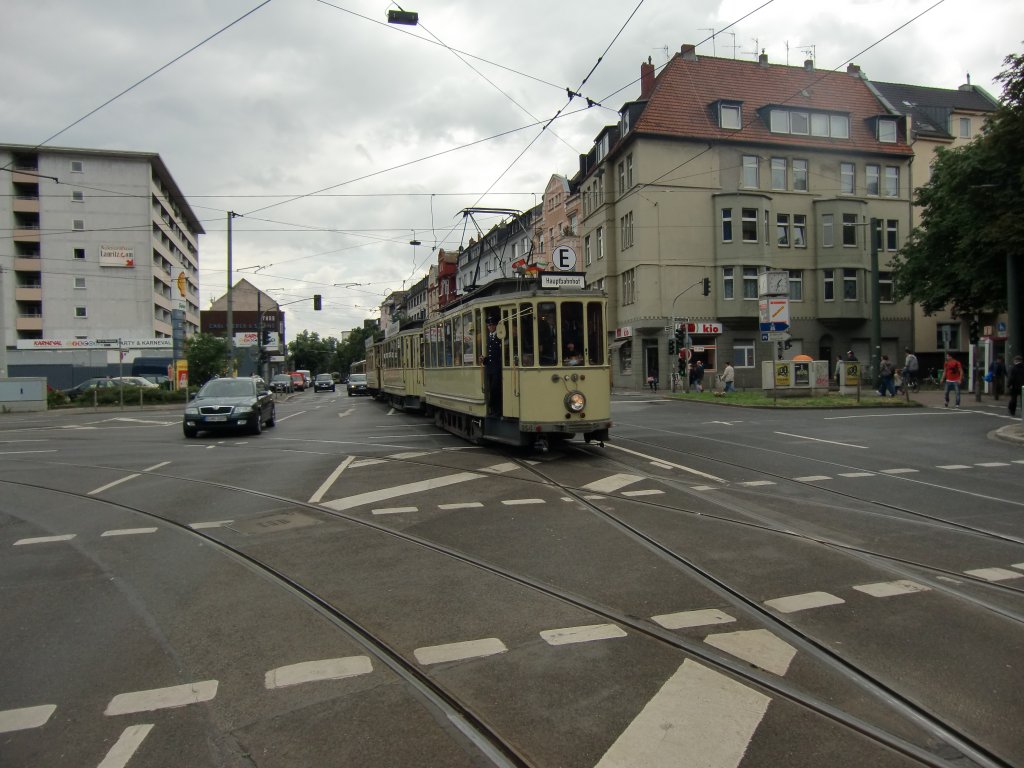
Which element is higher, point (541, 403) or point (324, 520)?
point (541, 403)

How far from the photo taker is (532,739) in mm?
3254

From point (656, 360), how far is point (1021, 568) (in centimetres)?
3382

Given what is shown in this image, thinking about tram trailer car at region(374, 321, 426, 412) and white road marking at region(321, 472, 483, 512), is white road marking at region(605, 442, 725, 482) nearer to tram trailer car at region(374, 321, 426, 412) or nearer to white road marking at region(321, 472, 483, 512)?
white road marking at region(321, 472, 483, 512)

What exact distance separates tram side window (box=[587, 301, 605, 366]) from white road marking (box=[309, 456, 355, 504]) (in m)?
4.57

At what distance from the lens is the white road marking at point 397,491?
904 centimetres

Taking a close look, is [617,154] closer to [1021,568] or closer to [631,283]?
[631,283]

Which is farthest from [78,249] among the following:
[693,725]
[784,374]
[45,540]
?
[693,725]

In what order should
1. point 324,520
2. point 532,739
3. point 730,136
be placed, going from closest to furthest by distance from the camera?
point 532,739 → point 324,520 → point 730,136

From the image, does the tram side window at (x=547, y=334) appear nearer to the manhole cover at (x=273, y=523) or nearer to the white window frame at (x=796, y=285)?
the manhole cover at (x=273, y=523)

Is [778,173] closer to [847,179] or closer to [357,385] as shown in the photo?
[847,179]

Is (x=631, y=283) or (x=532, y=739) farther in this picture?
(x=631, y=283)

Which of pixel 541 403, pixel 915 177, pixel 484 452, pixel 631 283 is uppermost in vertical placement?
pixel 915 177

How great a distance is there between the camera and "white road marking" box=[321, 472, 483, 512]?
904cm

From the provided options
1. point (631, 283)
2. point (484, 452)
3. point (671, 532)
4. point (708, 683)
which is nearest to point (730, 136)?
point (631, 283)
